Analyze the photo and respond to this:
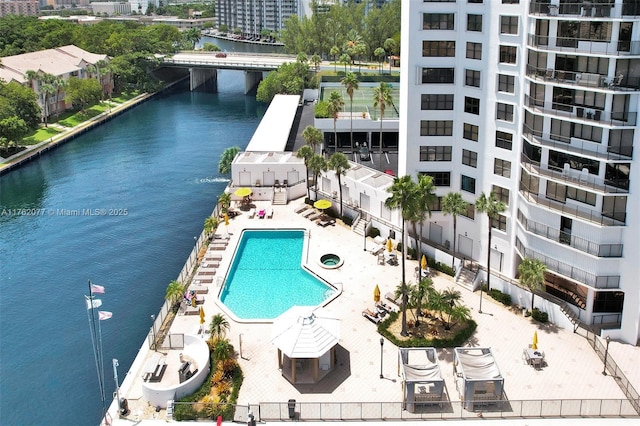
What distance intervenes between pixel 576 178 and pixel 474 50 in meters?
16.8

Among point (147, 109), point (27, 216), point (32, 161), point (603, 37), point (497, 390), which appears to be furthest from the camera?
point (147, 109)

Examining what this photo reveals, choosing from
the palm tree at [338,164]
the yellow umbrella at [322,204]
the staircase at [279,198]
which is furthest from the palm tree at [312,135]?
the yellow umbrella at [322,204]

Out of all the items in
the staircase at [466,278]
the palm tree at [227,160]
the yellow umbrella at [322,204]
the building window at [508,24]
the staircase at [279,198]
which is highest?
the building window at [508,24]

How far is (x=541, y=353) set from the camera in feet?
170

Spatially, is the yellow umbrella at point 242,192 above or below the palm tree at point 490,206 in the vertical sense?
below

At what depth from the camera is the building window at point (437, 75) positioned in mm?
65812

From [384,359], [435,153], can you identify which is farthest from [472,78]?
[384,359]

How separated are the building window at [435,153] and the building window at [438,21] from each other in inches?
472

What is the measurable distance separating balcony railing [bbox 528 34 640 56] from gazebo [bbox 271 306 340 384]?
29.2m

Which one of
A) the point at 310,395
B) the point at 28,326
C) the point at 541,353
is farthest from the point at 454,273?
the point at 28,326

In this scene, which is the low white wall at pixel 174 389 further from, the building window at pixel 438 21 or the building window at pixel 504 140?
the building window at pixel 438 21

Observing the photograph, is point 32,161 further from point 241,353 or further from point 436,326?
point 436,326

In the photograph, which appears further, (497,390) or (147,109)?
(147,109)

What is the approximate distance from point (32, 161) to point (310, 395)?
3462 inches
